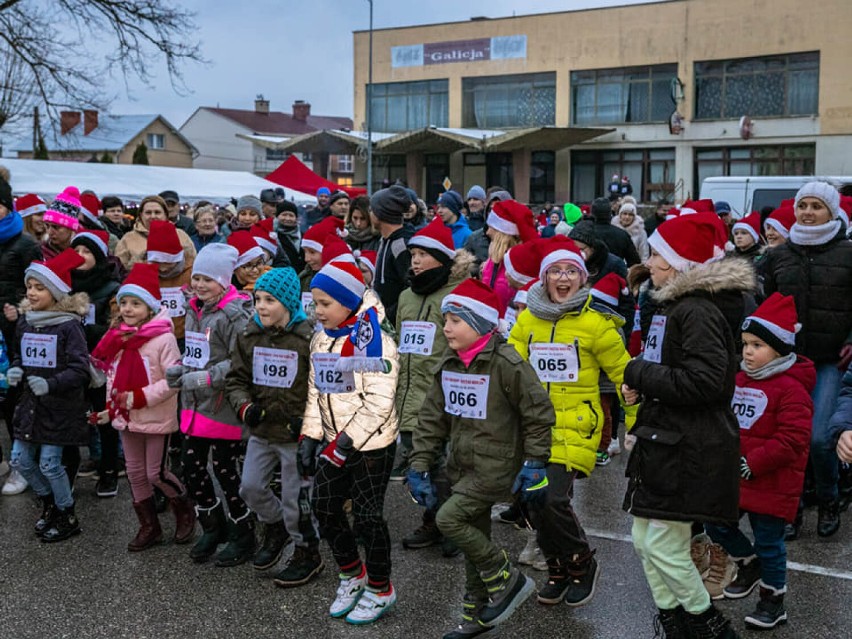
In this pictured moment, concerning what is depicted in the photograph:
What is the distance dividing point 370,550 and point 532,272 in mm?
2244

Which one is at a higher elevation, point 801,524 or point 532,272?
point 532,272

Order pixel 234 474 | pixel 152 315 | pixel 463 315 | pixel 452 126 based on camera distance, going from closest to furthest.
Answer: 1. pixel 463 315
2. pixel 234 474
3. pixel 152 315
4. pixel 452 126

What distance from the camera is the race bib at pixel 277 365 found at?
16.6ft

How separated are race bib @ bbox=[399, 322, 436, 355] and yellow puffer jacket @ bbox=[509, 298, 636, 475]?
2.75 feet

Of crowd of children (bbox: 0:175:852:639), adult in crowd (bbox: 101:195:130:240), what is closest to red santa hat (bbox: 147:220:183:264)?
crowd of children (bbox: 0:175:852:639)

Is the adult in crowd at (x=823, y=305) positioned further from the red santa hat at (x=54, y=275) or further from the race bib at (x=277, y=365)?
the red santa hat at (x=54, y=275)

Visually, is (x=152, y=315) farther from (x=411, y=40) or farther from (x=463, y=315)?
(x=411, y=40)

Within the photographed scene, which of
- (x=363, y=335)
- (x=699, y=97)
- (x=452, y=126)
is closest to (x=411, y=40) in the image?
(x=452, y=126)

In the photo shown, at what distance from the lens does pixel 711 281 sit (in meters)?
3.95

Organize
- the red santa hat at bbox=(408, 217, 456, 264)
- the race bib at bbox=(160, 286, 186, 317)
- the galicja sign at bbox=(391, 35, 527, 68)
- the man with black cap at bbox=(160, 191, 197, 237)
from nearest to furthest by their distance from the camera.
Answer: the red santa hat at bbox=(408, 217, 456, 264) < the race bib at bbox=(160, 286, 186, 317) < the man with black cap at bbox=(160, 191, 197, 237) < the galicja sign at bbox=(391, 35, 527, 68)

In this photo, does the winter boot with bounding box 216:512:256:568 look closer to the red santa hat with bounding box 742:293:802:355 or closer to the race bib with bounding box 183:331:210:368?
the race bib with bounding box 183:331:210:368

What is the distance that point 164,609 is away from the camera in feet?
15.7

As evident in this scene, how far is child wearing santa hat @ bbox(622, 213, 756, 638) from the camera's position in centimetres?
390

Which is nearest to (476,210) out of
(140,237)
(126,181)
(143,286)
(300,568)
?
(140,237)
